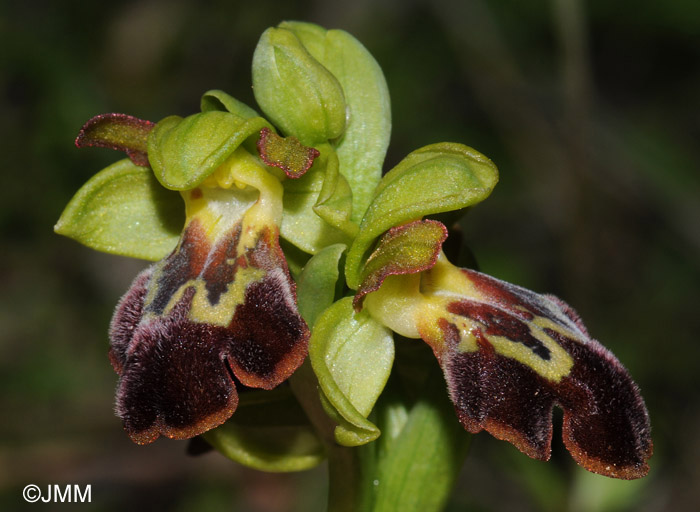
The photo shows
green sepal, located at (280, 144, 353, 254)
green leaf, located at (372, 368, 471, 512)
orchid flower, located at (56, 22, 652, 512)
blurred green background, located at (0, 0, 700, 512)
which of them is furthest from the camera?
blurred green background, located at (0, 0, 700, 512)

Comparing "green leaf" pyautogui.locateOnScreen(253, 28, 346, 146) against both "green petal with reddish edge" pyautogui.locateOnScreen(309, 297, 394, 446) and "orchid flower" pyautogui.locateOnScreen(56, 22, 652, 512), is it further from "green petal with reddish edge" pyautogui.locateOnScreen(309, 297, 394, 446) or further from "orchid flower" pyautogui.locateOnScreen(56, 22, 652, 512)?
"green petal with reddish edge" pyautogui.locateOnScreen(309, 297, 394, 446)

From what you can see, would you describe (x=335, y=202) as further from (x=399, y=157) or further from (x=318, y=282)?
(x=399, y=157)

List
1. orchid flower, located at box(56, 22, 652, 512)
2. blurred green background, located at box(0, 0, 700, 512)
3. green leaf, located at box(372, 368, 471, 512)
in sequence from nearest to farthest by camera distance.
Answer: orchid flower, located at box(56, 22, 652, 512) < green leaf, located at box(372, 368, 471, 512) < blurred green background, located at box(0, 0, 700, 512)

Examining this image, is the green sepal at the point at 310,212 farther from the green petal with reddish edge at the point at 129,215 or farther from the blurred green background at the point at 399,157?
the blurred green background at the point at 399,157

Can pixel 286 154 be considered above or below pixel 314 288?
above

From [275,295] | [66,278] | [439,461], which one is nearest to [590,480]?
[439,461]

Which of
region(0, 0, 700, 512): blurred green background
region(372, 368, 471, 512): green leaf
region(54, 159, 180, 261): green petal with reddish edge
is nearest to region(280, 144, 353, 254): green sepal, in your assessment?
region(54, 159, 180, 261): green petal with reddish edge

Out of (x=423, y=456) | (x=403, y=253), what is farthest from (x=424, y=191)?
(x=423, y=456)
